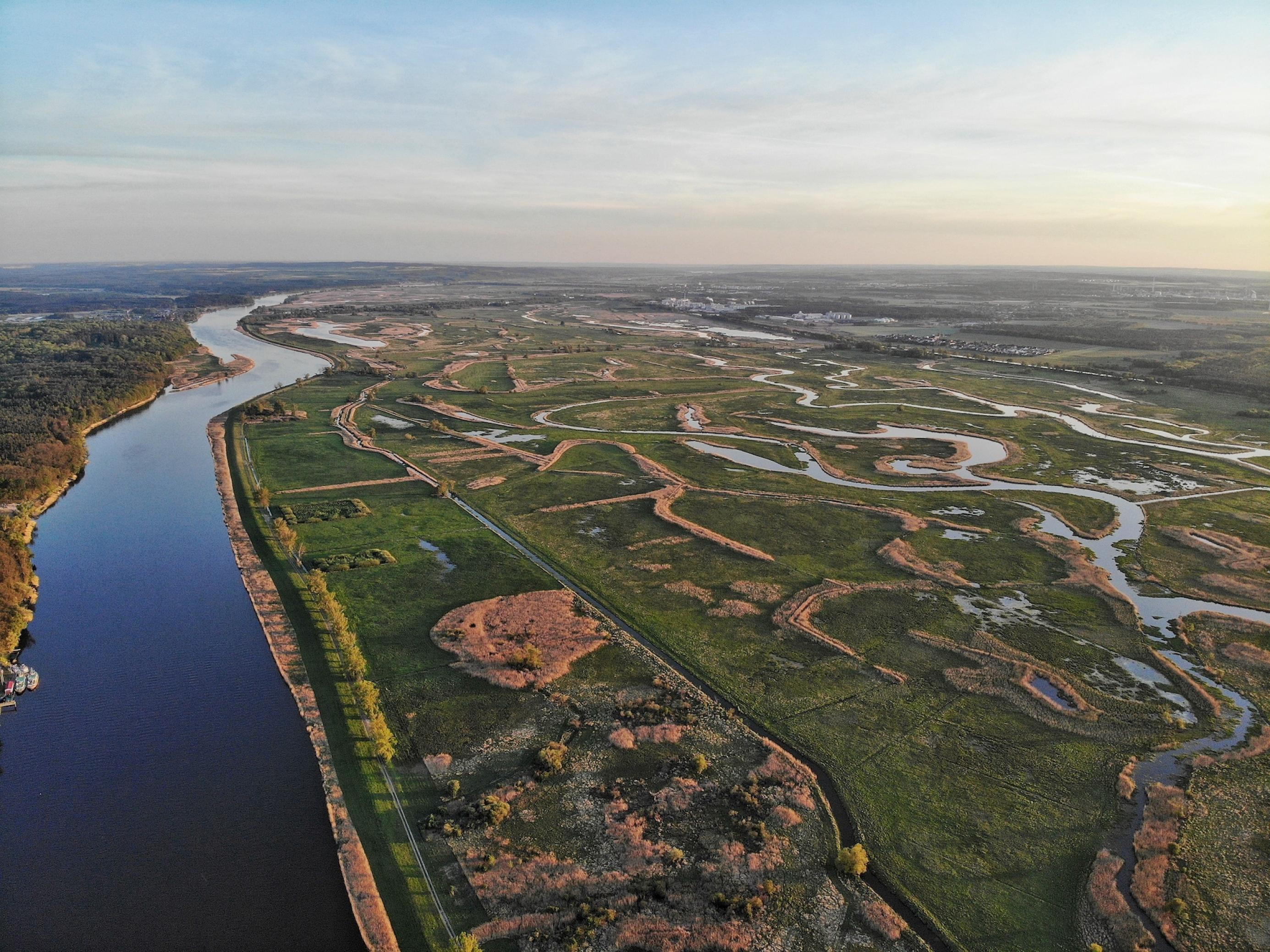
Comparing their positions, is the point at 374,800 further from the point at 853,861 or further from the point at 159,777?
the point at 853,861

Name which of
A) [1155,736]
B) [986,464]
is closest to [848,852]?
[1155,736]

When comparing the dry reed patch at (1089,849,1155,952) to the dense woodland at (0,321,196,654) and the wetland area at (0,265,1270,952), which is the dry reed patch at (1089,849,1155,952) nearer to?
the wetland area at (0,265,1270,952)

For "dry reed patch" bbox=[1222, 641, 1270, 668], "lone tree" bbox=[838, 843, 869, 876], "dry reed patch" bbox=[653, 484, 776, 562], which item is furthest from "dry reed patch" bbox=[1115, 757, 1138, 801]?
"dry reed patch" bbox=[653, 484, 776, 562]

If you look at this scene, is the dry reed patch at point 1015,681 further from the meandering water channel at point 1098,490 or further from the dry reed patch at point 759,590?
the dry reed patch at point 759,590

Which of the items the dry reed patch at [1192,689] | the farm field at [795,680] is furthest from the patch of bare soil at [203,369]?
the dry reed patch at [1192,689]

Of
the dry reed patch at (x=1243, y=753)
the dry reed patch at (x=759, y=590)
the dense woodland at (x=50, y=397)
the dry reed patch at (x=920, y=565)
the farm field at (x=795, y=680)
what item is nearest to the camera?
the farm field at (x=795, y=680)

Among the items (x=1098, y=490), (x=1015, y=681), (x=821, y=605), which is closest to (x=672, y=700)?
(x=821, y=605)
